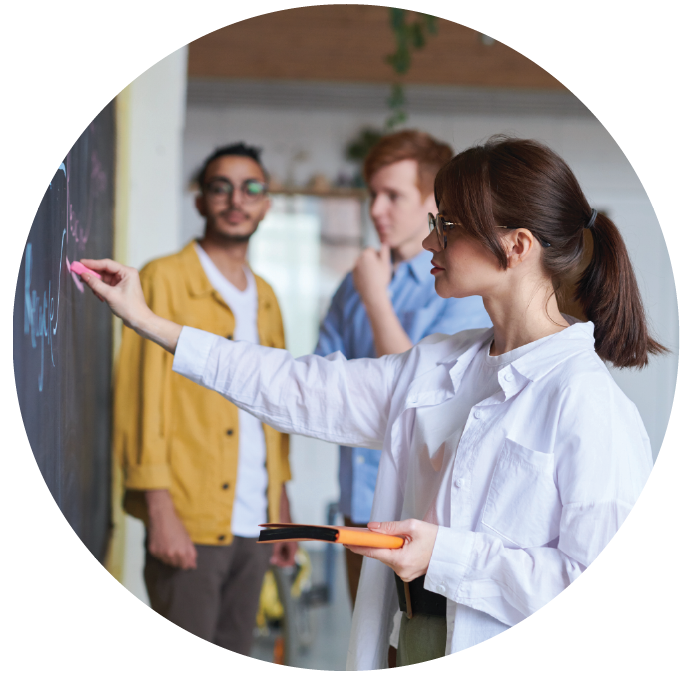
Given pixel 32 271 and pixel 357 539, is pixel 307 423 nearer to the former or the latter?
pixel 357 539

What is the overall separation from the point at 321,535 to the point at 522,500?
263 mm

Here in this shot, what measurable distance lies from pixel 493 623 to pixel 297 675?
0.27 meters


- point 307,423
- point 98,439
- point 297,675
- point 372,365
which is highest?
point 372,365

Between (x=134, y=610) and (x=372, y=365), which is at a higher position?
(x=372, y=365)

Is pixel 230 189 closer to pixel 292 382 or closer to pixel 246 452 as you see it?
pixel 246 452

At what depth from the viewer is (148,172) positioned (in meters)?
2.05

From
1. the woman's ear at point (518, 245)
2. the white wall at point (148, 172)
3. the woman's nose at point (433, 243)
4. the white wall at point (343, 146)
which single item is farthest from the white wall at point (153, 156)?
the white wall at point (343, 146)

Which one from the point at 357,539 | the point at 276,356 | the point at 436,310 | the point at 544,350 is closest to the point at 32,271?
the point at 276,356

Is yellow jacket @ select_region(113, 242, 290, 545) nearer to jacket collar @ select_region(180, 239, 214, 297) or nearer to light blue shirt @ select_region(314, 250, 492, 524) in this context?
jacket collar @ select_region(180, 239, 214, 297)

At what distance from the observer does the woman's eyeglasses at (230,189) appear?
172 centimetres

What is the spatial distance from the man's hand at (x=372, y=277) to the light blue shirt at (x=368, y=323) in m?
0.10

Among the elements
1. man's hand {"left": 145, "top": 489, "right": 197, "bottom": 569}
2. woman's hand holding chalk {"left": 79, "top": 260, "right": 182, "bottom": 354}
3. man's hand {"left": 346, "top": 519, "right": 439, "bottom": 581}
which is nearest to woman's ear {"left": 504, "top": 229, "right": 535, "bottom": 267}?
man's hand {"left": 346, "top": 519, "right": 439, "bottom": 581}

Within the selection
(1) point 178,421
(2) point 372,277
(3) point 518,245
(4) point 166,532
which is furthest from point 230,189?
(3) point 518,245

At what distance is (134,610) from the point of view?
35.2 inches
